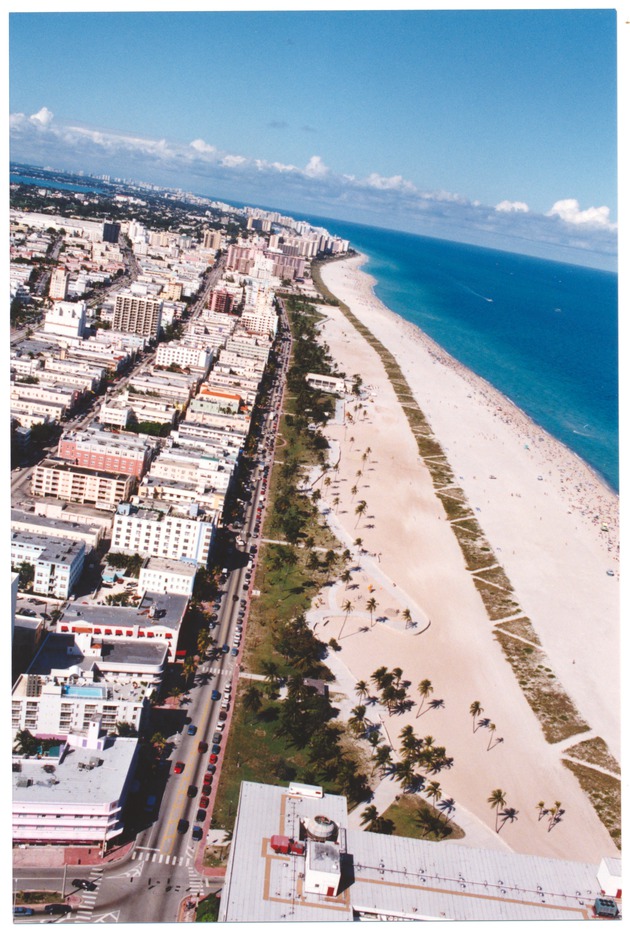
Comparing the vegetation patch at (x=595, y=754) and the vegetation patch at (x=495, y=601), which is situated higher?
the vegetation patch at (x=495, y=601)

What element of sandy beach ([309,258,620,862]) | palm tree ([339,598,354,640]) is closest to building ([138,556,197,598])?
sandy beach ([309,258,620,862])

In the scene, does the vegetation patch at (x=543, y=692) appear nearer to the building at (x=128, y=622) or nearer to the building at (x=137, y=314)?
the building at (x=128, y=622)

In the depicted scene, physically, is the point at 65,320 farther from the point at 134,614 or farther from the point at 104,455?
the point at 134,614

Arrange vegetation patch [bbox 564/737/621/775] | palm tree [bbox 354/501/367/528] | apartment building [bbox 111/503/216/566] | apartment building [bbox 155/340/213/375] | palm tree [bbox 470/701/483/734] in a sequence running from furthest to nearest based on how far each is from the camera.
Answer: apartment building [bbox 155/340/213/375], palm tree [bbox 354/501/367/528], apartment building [bbox 111/503/216/566], palm tree [bbox 470/701/483/734], vegetation patch [bbox 564/737/621/775]

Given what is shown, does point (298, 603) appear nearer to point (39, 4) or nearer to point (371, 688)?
point (371, 688)

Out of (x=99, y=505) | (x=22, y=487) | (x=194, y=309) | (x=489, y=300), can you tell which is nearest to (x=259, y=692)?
(x=99, y=505)

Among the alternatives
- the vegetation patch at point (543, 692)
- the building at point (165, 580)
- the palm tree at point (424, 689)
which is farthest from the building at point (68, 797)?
the vegetation patch at point (543, 692)

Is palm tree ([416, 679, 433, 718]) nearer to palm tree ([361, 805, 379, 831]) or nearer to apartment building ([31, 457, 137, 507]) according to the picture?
palm tree ([361, 805, 379, 831])
